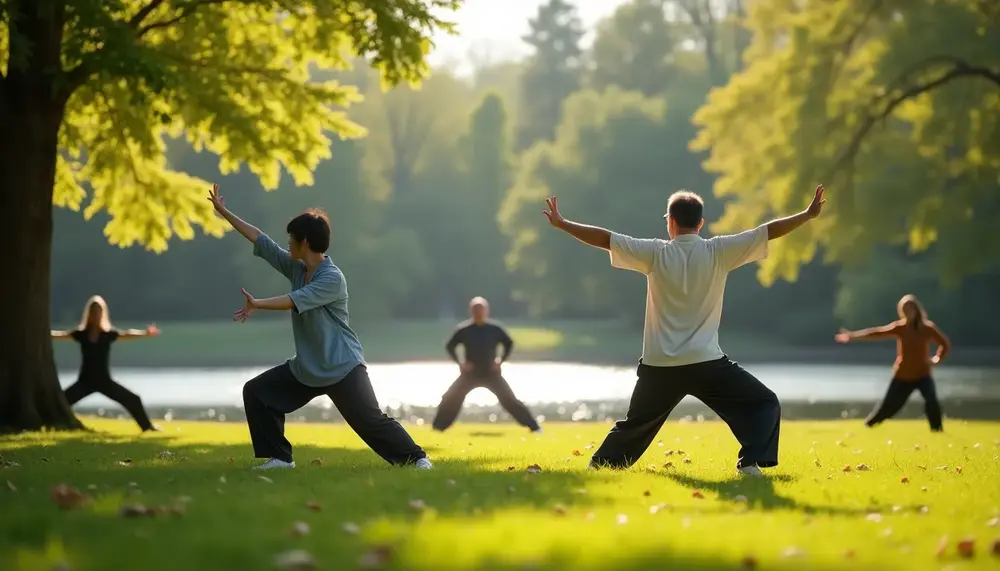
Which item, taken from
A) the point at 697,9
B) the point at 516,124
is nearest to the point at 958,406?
the point at 697,9

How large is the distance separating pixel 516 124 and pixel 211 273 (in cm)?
3018

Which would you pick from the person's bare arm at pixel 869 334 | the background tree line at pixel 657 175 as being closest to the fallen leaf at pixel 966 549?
the person's bare arm at pixel 869 334

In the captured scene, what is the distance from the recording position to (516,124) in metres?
93.8

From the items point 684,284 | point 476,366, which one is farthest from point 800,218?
point 476,366

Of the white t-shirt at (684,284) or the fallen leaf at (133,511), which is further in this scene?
the white t-shirt at (684,284)

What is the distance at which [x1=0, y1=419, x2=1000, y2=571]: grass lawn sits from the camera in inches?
193

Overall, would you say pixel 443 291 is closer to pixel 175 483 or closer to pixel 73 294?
pixel 73 294

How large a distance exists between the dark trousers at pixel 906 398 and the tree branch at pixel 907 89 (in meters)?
12.0

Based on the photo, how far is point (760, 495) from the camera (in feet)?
24.3

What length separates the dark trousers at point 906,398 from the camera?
56.7 feet

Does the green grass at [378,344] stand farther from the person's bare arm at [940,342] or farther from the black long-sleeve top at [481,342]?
the person's bare arm at [940,342]

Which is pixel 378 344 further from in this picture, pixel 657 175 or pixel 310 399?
pixel 310 399

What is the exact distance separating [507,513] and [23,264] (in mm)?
11386

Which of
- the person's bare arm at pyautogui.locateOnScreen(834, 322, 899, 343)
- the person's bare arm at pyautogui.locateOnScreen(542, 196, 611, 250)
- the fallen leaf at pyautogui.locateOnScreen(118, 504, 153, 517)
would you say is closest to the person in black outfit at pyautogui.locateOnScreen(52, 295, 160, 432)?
the person's bare arm at pyautogui.locateOnScreen(834, 322, 899, 343)
